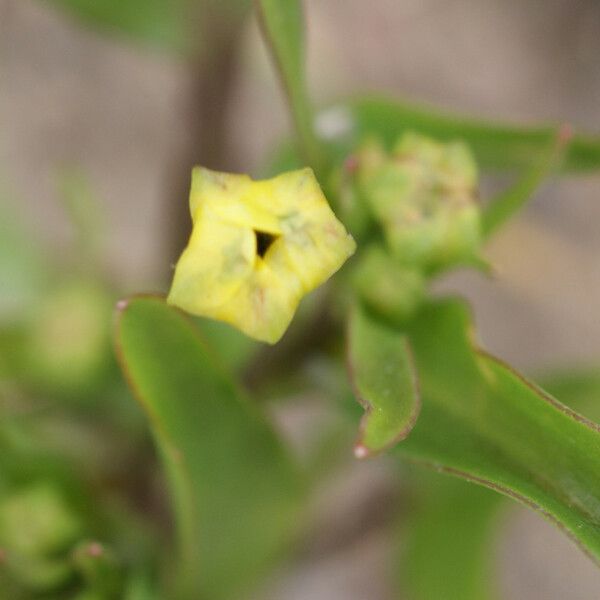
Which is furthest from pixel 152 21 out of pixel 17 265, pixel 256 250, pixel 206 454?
pixel 256 250

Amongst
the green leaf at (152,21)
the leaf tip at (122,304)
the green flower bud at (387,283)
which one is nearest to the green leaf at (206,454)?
the leaf tip at (122,304)

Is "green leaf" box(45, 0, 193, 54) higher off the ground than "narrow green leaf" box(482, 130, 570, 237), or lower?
higher

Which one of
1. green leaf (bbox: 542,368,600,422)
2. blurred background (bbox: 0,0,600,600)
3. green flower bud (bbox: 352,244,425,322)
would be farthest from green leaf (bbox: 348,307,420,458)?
blurred background (bbox: 0,0,600,600)

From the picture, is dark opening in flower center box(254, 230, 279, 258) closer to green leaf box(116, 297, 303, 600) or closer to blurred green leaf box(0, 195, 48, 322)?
green leaf box(116, 297, 303, 600)

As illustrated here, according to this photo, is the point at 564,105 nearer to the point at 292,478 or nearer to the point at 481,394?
the point at 292,478

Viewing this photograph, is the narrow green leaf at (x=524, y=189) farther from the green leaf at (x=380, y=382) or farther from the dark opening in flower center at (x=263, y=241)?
the dark opening in flower center at (x=263, y=241)

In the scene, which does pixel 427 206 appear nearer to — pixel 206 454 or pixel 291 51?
pixel 291 51

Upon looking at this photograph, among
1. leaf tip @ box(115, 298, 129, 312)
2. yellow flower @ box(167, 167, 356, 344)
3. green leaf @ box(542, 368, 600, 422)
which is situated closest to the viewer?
yellow flower @ box(167, 167, 356, 344)
